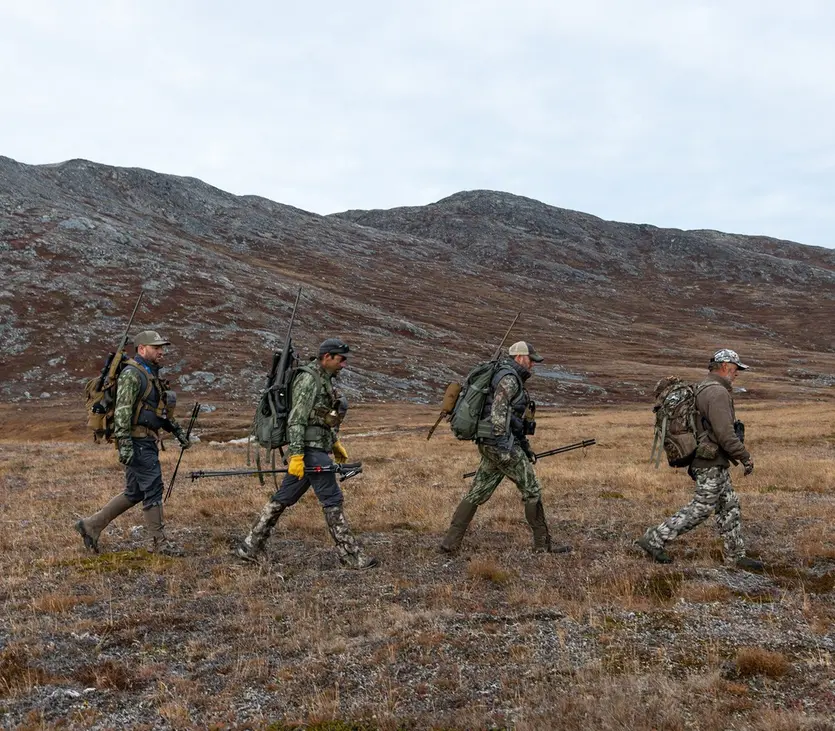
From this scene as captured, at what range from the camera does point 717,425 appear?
827 cm

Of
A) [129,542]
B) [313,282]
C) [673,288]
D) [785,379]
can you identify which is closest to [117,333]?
[313,282]

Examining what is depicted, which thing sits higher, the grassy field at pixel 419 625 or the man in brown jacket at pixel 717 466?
the man in brown jacket at pixel 717 466

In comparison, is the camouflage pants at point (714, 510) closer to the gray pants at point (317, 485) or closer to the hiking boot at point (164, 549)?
the gray pants at point (317, 485)

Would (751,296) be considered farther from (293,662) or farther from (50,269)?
(293,662)

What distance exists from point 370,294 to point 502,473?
319ft

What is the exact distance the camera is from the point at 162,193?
148000mm

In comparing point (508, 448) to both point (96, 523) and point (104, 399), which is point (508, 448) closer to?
point (104, 399)

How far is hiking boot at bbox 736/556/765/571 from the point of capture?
8.17m

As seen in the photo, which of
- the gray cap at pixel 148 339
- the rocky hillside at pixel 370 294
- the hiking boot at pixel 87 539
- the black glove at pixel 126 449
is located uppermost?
the rocky hillside at pixel 370 294

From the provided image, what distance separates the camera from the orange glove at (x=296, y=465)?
26.4 ft

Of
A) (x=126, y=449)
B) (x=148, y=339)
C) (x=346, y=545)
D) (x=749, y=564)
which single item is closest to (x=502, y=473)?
(x=346, y=545)

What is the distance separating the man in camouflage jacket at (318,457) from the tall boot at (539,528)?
2428 mm

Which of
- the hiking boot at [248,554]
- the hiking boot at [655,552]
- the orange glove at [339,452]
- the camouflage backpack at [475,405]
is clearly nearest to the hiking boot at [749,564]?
the hiking boot at [655,552]

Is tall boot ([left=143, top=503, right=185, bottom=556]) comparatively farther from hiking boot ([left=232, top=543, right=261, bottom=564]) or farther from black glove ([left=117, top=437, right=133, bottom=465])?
hiking boot ([left=232, top=543, right=261, bottom=564])
